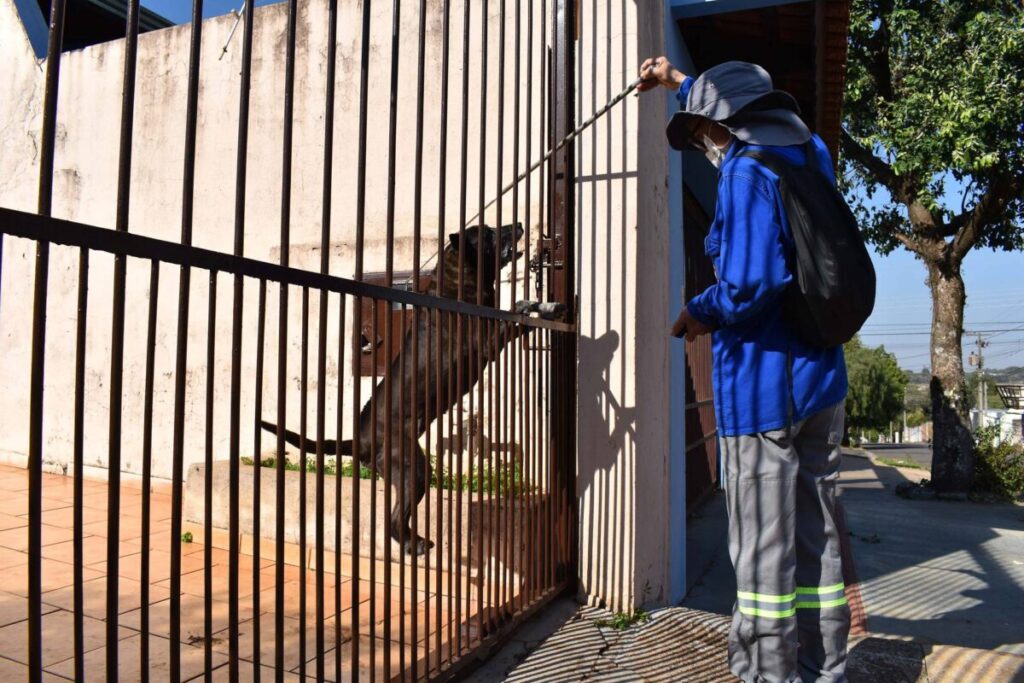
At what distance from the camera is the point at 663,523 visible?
3910 mm

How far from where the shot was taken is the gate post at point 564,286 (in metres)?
3.72

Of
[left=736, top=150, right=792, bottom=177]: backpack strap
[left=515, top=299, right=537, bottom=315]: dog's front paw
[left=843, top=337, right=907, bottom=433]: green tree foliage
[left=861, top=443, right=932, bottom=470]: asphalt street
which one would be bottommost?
[left=861, top=443, right=932, bottom=470]: asphalt street

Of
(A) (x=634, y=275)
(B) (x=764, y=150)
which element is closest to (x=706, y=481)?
(A) (x=634, y=275)

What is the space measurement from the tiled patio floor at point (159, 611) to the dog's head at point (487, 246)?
4.57 ft

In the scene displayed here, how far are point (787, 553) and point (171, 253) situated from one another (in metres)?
1.93

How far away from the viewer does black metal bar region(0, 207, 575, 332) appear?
4.33 feet

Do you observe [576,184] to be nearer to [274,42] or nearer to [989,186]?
[274,42]

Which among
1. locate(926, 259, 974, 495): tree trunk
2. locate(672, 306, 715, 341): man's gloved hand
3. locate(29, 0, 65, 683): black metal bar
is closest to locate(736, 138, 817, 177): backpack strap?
locate(672, 306, 715, 341): man's gloved hand

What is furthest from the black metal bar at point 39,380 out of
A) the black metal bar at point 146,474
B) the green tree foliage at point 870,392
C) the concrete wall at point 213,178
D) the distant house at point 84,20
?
the green tree foliage at point 870,392

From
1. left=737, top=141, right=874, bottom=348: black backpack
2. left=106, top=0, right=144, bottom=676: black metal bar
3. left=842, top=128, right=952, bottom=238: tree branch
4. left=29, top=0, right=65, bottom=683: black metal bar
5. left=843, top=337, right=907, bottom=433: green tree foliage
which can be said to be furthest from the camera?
left=843, top=337, right=907, bottom=433: green tree foliage

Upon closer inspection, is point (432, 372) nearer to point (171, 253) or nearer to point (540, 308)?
point (540, 308)

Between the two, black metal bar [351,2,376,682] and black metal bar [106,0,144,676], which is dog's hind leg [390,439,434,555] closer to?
black metal bar [351,2,376,682]

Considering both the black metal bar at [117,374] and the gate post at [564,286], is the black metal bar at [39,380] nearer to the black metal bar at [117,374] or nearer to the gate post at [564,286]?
the black metal bar at [117,374]

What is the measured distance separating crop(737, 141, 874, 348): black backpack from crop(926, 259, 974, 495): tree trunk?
30.4 feet
